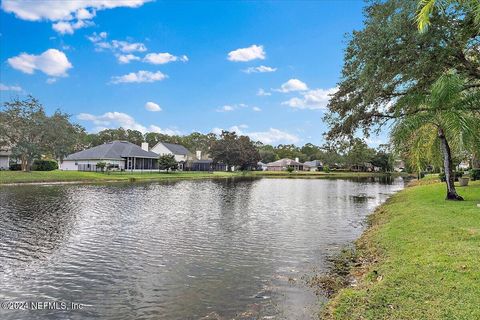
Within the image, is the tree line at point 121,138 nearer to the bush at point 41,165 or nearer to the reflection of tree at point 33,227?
the bush at point 41,165

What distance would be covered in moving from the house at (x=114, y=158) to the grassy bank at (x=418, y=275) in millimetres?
63963

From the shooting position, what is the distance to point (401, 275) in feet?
24.8

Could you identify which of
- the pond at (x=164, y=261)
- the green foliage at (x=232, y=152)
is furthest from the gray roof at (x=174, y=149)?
the pond at (x=164, y=261)

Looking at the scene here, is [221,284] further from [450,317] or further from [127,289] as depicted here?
[450,317]

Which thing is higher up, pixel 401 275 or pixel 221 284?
pixel 401 275

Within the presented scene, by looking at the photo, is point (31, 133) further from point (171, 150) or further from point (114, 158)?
point (171, 150)

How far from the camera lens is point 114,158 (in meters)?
69.8

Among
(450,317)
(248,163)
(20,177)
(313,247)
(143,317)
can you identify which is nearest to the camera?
(450,317)

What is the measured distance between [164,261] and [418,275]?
295 inches

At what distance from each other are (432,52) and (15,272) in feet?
58.8

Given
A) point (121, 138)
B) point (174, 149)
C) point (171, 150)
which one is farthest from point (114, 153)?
point (121, 138)

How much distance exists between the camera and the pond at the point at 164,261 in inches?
301

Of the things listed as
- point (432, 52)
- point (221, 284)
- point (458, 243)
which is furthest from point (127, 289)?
point (432, 52)

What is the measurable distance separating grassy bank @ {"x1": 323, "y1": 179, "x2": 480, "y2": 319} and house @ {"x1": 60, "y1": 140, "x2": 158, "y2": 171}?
6396 cm
